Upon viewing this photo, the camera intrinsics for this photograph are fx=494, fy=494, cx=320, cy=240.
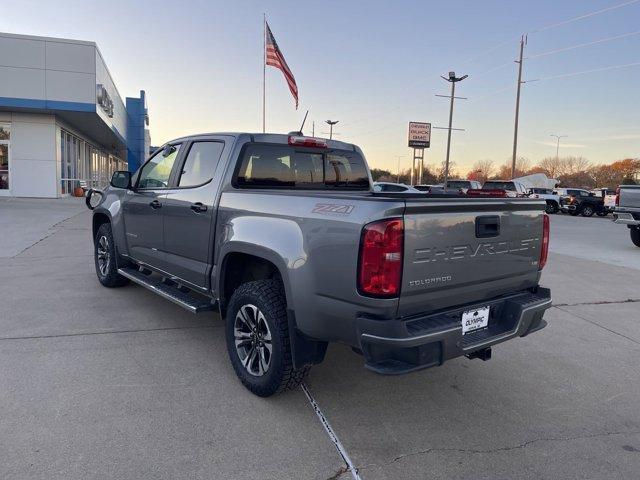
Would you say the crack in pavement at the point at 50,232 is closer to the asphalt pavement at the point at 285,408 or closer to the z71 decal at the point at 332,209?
the asphalt pavement at the point at 285,408

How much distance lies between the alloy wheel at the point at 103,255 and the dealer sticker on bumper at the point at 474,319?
15.4ft

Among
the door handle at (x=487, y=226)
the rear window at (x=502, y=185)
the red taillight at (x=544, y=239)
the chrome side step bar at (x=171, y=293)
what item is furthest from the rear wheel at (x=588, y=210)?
the door handle at (x=487, y=226)

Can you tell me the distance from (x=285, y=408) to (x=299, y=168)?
6.85ft

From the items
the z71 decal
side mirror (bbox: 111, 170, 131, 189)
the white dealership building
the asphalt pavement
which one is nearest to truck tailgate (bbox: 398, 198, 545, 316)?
the z71 decal

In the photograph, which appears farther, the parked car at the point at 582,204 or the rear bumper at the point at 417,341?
the parked car at the point at 582,204

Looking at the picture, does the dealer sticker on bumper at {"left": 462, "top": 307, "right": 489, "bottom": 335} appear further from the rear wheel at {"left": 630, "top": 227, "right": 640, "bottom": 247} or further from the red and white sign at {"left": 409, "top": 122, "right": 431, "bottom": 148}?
the red and white sign at {"left": 409, "top": 122, "right": 431, "bottom": 148}

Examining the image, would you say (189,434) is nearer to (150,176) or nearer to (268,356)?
(268,356)

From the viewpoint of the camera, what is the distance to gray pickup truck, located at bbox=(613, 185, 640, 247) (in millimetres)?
12055

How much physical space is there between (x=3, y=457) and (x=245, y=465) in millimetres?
1307

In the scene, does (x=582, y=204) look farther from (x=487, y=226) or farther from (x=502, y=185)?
(x=487, y=226)

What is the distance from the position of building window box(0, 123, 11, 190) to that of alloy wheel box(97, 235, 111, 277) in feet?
60.6

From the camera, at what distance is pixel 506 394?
3.71 metres

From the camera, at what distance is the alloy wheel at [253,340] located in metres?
3.45

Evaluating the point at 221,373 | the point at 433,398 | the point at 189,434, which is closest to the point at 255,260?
the point at 221,373
